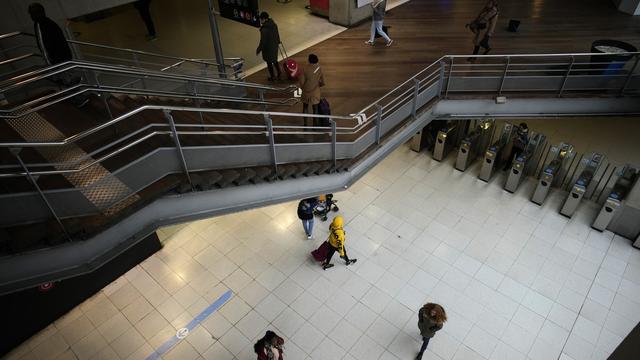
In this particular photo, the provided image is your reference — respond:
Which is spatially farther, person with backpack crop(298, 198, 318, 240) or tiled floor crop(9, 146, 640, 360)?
person with backpack crop(298, 198, 318, 240)

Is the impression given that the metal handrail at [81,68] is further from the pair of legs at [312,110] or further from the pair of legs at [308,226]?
the pair of legs at [308,226]

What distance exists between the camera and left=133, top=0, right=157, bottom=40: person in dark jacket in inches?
400

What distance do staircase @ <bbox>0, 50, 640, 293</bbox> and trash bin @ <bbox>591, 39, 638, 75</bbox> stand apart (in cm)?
14

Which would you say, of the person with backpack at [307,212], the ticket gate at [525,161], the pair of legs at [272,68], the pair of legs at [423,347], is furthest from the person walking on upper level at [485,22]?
the pair of legs at [423,347]

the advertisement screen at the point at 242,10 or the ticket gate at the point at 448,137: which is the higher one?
the advertisement screen at the point at 242,10

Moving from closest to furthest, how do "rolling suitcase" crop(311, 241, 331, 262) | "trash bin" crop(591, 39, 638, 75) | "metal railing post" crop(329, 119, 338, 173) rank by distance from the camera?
"metal railing post" crop(329, 119, 338, 173), "trash bin" crop(591, 39, 638, 75), "rolling suitcase" crop(311, 241, 331, 262)

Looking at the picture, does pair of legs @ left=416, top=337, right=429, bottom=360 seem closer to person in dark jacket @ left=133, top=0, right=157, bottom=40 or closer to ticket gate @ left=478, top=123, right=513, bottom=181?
ticket gate @ left=478, top=123, right=513, bottom=181

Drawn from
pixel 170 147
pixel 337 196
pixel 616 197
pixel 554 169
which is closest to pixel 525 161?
pixel 554 169

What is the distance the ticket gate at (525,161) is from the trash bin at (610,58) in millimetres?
1755

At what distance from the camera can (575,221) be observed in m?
8.41

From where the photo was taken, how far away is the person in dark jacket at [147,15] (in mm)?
10164

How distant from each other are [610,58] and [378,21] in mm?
4285

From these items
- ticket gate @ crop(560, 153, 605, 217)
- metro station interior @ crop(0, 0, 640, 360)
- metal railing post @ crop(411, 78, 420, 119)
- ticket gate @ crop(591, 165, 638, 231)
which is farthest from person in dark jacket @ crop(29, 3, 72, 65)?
ticket gate @ crop(591, 165, 638, 231)

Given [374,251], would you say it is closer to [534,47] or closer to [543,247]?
[543,247]
